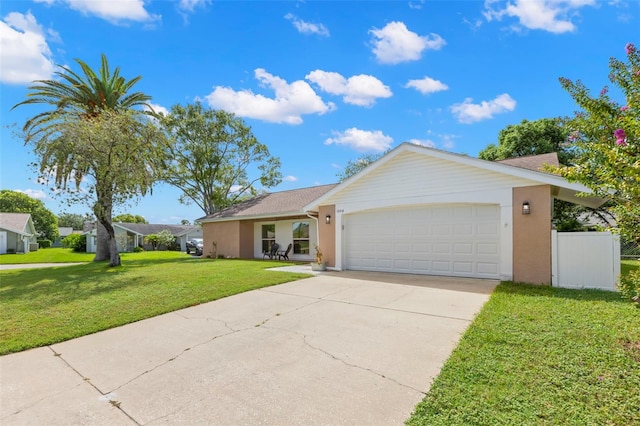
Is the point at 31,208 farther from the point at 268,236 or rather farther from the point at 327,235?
the point at 327,235

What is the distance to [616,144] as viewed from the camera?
12.3 ft

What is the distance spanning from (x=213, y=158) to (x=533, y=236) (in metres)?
25.6

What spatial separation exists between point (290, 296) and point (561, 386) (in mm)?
5255

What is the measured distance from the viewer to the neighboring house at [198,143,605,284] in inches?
317

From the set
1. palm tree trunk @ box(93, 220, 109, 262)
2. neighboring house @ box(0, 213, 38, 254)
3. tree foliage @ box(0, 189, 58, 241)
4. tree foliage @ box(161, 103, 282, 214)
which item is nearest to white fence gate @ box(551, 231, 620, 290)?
palm tree trunk @ box(93, 220, 109, 262)

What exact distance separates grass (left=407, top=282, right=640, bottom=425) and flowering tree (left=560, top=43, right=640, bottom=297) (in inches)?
36.2

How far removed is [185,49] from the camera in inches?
463

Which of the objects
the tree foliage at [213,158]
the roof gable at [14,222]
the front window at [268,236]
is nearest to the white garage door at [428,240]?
the front window at [268,236]

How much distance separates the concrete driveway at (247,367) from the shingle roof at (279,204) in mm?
9760

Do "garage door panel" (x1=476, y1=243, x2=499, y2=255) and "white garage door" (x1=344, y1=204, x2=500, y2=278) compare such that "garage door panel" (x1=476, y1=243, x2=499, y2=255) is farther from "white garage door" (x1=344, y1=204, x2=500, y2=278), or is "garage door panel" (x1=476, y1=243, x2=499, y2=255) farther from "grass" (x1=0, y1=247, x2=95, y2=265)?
"grass" (x1=0, y1=247, x2=95, y2=265)

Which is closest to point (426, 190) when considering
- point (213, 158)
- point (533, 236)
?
point (533, 236)

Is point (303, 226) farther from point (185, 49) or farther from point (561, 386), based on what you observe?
point (561, 386)

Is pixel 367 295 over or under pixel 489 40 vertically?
under

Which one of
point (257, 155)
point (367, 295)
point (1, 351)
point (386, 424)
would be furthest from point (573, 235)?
point (257, 155)
